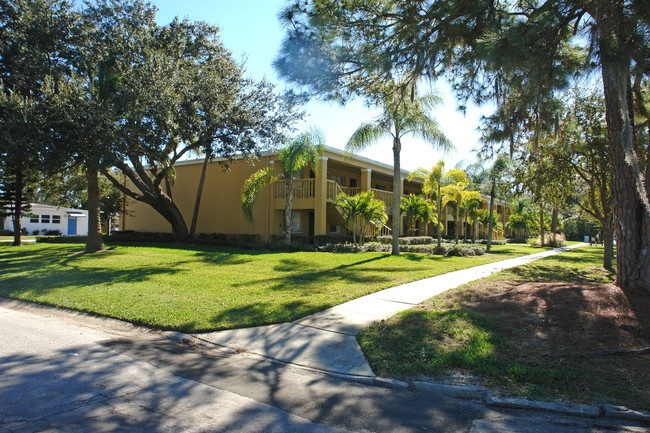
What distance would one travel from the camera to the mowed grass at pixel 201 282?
7.41 meters

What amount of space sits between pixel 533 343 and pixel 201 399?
4.23 meters

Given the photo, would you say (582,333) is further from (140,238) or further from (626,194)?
(140,238)

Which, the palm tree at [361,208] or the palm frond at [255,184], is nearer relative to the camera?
the palm tree at [361,208]

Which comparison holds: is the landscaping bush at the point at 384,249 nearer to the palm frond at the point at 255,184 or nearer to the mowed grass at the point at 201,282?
the mowed grass at the point at 201,282

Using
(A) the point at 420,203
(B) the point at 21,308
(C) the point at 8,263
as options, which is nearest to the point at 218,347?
(B) the point at 21,308

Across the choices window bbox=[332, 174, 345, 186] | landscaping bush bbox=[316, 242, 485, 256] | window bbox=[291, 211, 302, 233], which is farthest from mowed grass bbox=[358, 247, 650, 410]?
window bbox=[332, 174, 345, 186]

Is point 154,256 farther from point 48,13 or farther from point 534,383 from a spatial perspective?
point 534,383

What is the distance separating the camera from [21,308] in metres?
8.41

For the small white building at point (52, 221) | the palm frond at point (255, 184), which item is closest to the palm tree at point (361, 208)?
the palm frond at point (255, 184)

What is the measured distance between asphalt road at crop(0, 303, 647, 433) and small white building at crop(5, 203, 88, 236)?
44.1m

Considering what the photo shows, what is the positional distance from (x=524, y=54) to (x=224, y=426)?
24.0 feet

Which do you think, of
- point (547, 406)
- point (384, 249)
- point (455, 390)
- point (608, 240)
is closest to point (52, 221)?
point (384, 249)

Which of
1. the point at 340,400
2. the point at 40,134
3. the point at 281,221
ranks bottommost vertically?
the point at 340,400

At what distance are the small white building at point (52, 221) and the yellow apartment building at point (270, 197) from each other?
21319 millimetres
